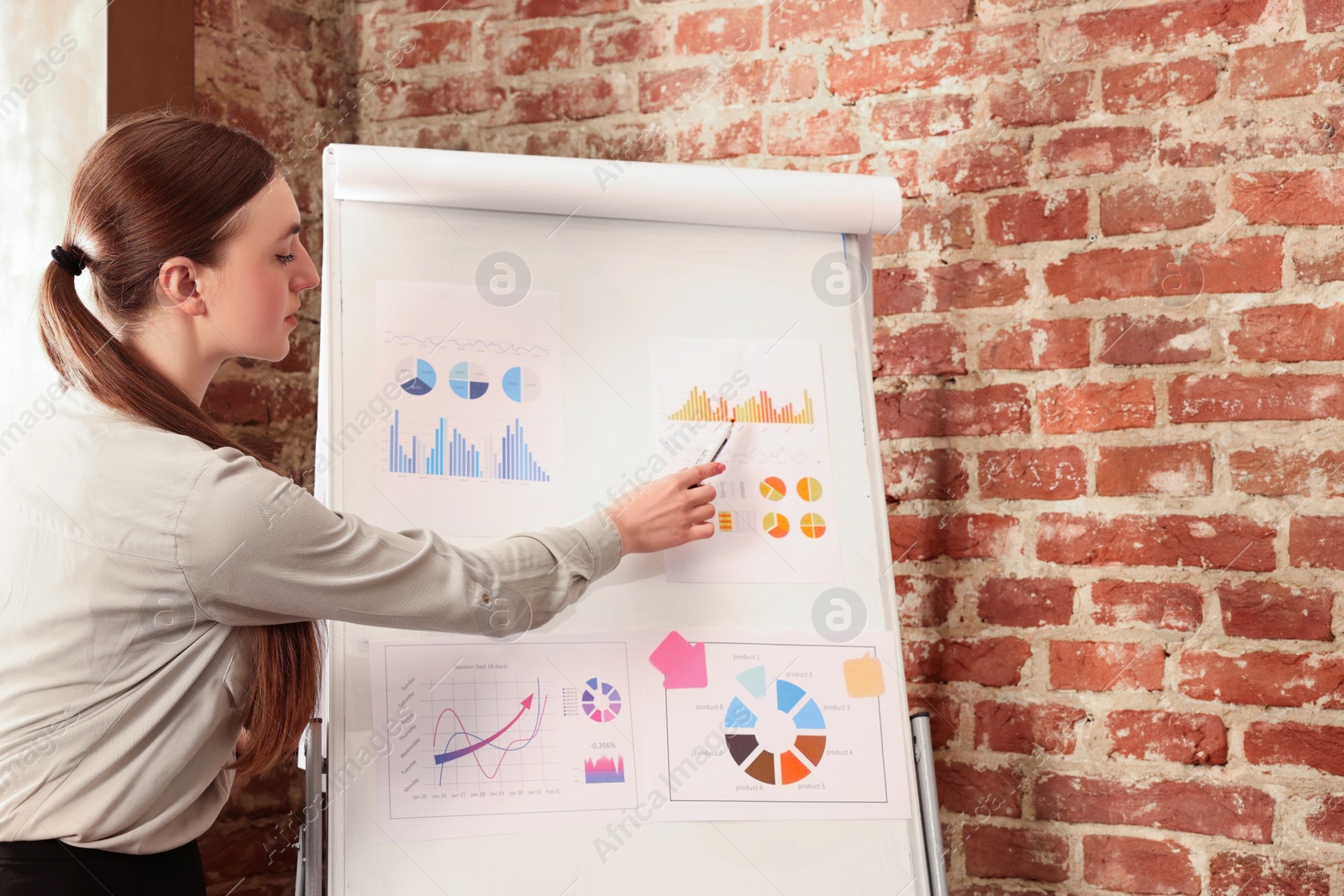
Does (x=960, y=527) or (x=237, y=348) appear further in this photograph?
(x=960, y=527)

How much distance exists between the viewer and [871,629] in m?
1.22

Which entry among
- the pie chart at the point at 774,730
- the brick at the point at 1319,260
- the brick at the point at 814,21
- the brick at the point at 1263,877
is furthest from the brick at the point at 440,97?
the brick at the point at 1263,877

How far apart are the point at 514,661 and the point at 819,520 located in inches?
15.2

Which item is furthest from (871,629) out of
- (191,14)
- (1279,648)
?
(191,14)

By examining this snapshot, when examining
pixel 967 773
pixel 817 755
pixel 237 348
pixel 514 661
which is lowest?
pixel 967 773

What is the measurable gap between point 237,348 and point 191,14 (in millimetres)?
822

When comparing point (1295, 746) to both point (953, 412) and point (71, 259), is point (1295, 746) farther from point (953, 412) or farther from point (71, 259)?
point (71, 259)

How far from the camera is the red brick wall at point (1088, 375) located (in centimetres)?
141

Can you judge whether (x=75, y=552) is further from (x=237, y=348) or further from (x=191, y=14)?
(x=191, y=14)

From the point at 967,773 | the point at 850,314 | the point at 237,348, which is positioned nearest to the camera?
the point at 237,348

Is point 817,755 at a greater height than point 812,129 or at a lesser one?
lesser

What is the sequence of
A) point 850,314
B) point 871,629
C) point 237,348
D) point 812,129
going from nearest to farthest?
point 237,348, point 871,629, point 850,314, point 812,129

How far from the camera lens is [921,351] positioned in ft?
5.30

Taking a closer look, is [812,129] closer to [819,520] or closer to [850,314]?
[850,314]
